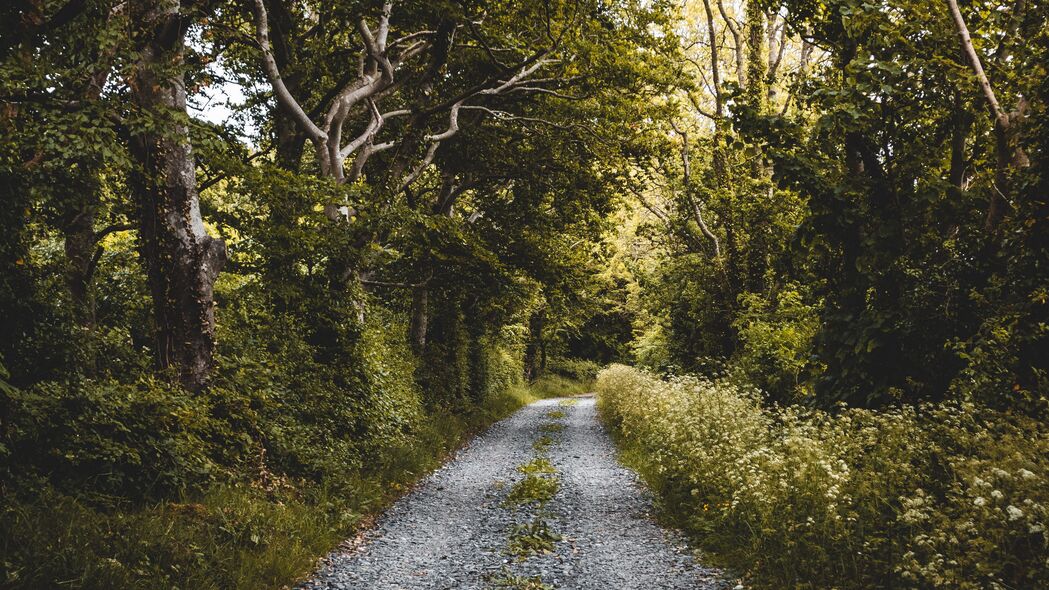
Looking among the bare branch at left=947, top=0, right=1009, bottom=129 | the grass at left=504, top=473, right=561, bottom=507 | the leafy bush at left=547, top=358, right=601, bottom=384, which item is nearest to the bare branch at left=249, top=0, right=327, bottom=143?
the grass at left=504, top=473, right=561, bottom=507

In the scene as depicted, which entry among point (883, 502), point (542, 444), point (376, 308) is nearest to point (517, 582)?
point (883, 502)

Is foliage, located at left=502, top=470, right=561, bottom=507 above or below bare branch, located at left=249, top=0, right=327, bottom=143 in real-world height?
below

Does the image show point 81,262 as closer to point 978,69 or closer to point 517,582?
point 517,582

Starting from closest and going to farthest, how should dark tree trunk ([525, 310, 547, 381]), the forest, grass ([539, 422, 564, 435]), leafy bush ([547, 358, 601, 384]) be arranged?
the forest → grass ([539, 422, 564, 435]) → dark tree trunk ([525, 310, 547, 381]) → leafy bush ([547, 358, 601, 384])

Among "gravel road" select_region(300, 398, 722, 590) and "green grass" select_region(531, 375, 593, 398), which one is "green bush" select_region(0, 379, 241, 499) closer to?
"gravel road" select_region(300, 398, 722, 590)

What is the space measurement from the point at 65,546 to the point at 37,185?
170 inches

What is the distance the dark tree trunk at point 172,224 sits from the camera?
7324 millimetres

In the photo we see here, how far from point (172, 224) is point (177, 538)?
4.09 meters

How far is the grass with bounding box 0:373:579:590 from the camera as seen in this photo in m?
4.54

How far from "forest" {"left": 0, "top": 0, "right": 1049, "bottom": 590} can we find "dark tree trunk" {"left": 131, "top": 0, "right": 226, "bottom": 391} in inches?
1.4

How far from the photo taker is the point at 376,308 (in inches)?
529

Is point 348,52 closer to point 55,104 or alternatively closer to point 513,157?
point 513,157

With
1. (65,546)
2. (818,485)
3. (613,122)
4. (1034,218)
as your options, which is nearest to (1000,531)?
(818,485)

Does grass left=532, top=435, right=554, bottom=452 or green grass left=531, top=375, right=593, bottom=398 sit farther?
green grass left=531, top=375, right=593, bottom=398
